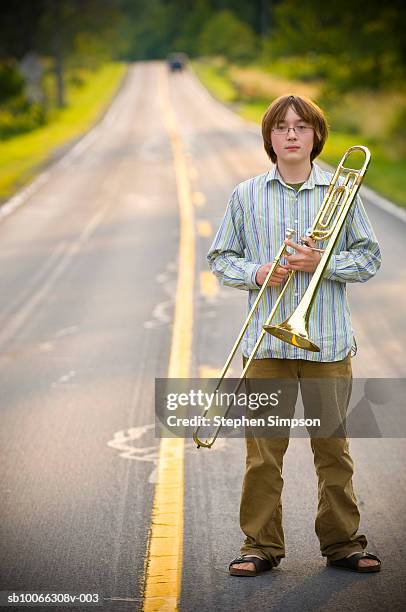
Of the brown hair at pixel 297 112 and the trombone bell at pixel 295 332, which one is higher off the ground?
the brown hair at pixel 297 112

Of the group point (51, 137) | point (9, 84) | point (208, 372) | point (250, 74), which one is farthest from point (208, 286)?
point (250, 74)

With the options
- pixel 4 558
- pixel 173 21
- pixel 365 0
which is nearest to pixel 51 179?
pixel 365 0

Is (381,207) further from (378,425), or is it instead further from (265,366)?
(265,366)

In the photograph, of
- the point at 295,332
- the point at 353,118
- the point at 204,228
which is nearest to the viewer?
the point at 295,332

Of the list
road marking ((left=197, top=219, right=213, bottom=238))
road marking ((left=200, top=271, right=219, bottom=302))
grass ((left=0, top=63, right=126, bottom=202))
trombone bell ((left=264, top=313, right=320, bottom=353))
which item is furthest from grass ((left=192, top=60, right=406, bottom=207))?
trombone bell ((left=264, top=313, right=320, bottom=353))

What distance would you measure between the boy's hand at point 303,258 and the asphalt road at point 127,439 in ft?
4.32

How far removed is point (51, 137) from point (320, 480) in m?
39.2

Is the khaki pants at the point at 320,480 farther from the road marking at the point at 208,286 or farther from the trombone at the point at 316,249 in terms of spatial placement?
the road marking at the point at 208,286

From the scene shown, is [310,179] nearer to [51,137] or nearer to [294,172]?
[294,172]

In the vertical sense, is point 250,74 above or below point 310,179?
below

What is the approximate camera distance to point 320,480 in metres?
4.97

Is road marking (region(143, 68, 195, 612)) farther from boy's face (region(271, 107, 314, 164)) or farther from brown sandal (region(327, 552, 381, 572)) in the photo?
boy's face (region(271, 107, 314, 164))

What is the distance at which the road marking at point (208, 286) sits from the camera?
1262 centimetres

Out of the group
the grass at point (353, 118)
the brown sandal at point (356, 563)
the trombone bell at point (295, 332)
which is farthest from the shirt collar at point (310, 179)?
the grass at point (353, 118)
